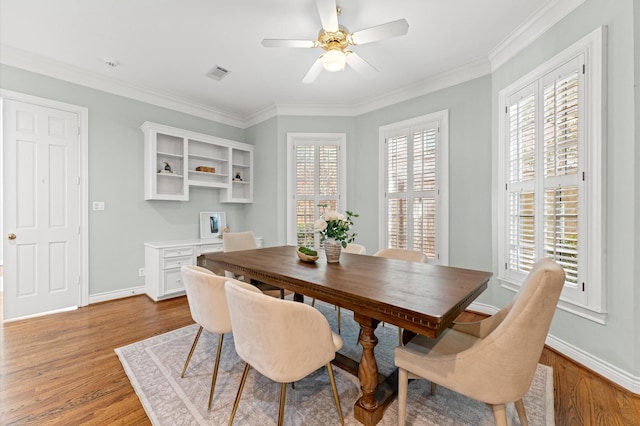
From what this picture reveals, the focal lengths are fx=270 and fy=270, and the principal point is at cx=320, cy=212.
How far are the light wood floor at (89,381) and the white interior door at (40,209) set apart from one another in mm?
353

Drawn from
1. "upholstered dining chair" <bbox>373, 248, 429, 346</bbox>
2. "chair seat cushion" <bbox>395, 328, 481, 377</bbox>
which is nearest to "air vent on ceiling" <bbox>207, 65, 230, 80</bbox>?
"upholstered dining chair" <bbox>373, 248, 429, 346</bbox>

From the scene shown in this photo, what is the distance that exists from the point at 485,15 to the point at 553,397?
118 inches

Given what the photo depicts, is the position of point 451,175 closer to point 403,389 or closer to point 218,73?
point 403,389

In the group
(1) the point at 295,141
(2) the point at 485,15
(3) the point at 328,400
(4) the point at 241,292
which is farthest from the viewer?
(1) the point at 295,141

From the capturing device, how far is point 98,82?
346cm

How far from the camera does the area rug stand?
4.99 feet

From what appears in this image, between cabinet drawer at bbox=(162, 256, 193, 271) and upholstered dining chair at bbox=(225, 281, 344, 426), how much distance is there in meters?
2.78

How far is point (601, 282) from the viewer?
1936 mm

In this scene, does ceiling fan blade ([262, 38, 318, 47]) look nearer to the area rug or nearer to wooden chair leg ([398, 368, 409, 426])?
wooden chair leg ([398, 368, 409, 426])

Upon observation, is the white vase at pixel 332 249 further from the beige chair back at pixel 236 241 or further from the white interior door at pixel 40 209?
the white interior door at pixel 40 209

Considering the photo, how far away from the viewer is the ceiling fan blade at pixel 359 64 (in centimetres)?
246

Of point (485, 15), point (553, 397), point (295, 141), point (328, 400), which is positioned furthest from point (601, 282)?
point (295, 141)

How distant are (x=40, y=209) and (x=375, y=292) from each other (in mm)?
3900

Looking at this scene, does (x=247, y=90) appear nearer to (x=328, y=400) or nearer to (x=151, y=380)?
(x=151, y=380)
